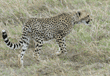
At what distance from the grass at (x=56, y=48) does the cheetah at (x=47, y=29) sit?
225mm

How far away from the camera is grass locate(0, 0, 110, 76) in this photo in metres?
3.75

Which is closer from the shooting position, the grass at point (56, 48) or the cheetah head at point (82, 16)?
the grass at point (56, 48)

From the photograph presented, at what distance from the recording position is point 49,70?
147 inches

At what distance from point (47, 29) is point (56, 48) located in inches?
26.4

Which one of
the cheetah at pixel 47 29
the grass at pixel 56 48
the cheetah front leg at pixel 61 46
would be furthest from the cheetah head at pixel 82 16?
the cheetah front leg at pixel 61 46

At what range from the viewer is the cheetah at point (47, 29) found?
14.2ft

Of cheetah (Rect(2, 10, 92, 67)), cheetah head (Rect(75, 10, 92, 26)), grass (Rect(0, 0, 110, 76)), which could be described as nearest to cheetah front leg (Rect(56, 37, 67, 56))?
cheetah (Rect(2, 10, 92, 67))

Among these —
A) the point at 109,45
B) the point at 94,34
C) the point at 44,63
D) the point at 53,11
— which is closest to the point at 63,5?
the point at 53,11

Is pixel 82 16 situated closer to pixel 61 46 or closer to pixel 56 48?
pixel 61 46

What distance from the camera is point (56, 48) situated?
15.8 feet

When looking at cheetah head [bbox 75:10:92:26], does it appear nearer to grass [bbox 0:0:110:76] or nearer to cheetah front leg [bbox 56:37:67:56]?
grass [bbox 0:0:110:76]

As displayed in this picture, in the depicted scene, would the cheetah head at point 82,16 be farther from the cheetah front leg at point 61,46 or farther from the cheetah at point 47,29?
the cheetah front leg at point 61,46

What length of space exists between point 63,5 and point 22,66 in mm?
3011

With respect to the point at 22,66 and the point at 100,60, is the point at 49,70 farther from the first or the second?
the point at 100,60
